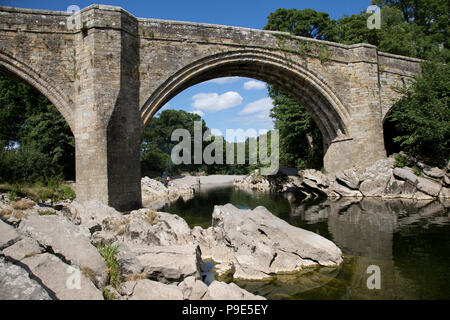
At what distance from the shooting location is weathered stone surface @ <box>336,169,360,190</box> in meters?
13.5

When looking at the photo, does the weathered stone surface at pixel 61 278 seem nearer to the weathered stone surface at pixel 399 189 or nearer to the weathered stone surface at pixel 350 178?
the weathered stone surface at pixel 399 189

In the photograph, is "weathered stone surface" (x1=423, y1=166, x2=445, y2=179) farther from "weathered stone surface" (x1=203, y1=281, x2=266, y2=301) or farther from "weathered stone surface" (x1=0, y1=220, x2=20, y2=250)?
"weathered stone surface" (x1=0, y1=220, x2=20, y2=250)

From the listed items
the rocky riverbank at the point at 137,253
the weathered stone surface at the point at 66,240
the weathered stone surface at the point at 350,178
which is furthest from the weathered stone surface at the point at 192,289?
the weathered stone surface at the point at 350,178

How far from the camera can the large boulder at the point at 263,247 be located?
4.79m

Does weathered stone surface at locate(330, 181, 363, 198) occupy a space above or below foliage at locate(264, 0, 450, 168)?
below

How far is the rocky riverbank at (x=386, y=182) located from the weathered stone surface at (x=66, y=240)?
40.6ft

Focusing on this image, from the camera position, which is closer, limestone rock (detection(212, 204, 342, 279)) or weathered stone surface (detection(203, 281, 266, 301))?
weathered stone surface (detection(203, 281, 266, 301))

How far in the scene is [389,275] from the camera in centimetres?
430

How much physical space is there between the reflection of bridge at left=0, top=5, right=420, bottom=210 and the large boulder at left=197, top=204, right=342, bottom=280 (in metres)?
4.84

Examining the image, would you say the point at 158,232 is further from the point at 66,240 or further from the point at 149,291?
the point at 149,291

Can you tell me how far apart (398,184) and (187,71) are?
1022cm

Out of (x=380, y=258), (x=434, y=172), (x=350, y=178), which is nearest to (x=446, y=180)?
(x=434, y=172)

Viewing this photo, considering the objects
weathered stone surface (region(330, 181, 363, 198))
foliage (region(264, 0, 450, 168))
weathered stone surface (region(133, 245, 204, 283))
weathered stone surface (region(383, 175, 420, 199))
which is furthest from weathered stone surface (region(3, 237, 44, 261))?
foliage (region(264, 0, 450, 168))
